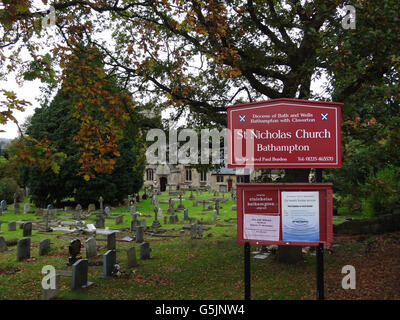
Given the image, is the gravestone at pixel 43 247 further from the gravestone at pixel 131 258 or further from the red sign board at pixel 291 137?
the red sign board at pixel 291 137

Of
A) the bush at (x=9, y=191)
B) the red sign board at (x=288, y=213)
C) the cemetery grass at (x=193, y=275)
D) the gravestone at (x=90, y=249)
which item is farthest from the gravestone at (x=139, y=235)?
the bush at (x=9, y=191)

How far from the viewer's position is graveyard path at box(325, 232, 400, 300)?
770 centimetres

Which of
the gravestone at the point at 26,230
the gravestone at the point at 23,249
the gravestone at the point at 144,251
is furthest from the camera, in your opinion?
the gravestone at the point at 26,230

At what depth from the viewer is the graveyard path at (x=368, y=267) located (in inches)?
303

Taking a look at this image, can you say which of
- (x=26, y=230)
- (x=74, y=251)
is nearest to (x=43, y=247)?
(x=74, y=251)

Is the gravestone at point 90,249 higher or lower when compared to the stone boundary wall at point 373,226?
lower

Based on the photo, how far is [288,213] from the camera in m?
5.83

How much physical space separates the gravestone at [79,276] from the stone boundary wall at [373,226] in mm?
10977

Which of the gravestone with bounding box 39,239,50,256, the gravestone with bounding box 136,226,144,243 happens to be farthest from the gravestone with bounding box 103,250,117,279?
the gravestone with bounding box 136,226,144,243

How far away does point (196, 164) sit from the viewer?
13.2 metres

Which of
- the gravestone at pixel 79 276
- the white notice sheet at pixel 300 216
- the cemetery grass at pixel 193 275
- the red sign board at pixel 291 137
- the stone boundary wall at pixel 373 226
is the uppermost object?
the red sign board at pixel 291 137

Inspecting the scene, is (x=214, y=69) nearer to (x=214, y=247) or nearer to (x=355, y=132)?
(x=355, y=132)

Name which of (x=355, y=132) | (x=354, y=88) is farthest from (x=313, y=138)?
(x=354, y=88)

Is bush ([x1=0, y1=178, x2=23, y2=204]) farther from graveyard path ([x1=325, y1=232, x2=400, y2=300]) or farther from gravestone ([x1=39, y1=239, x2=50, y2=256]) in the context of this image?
graveyard path ([x1=325, y1=232, x2=400, y2=300])
